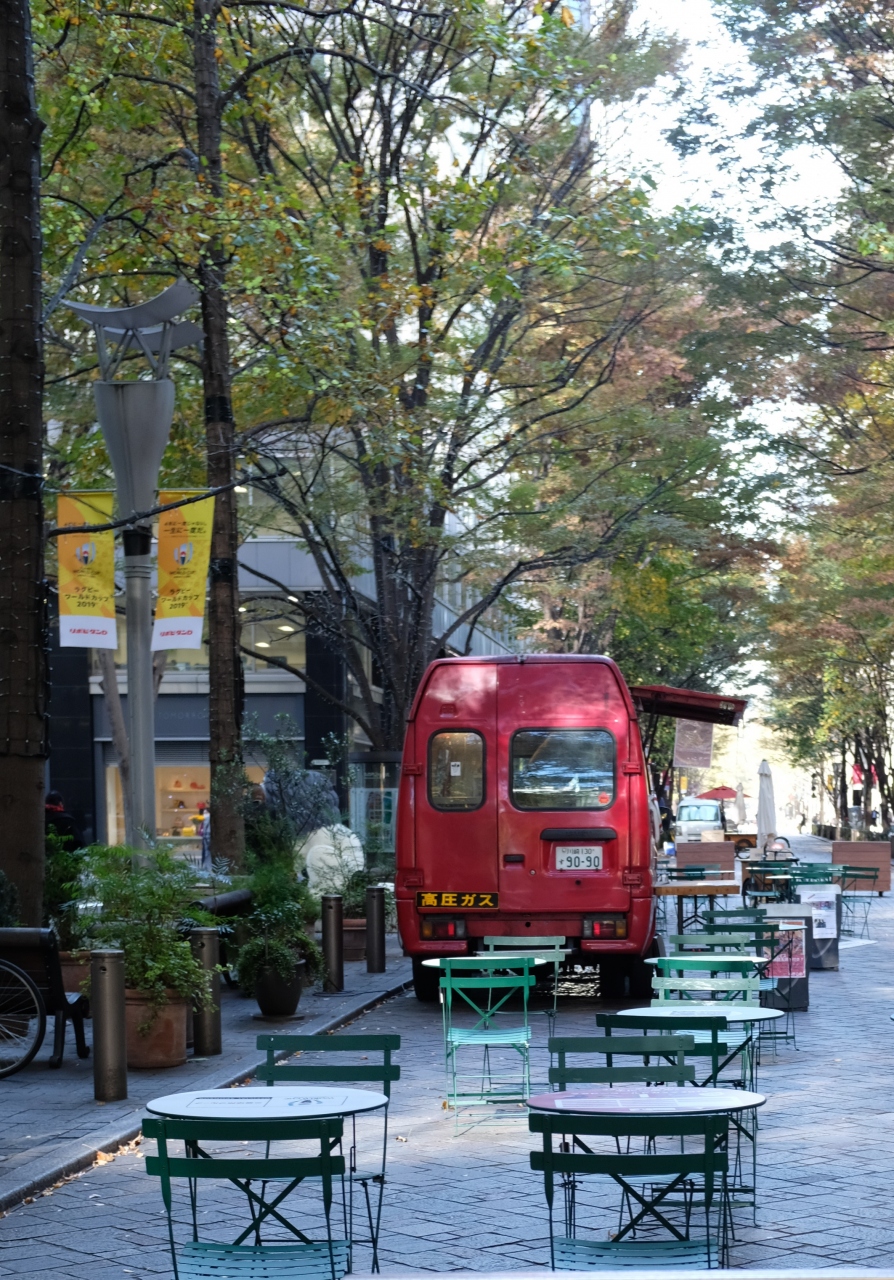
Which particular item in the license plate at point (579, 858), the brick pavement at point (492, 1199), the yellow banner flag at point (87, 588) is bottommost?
the brick pavement at point (492, 1199)

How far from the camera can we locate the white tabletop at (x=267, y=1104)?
Answer: 5.48 meters

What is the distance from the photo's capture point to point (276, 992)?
14.2m

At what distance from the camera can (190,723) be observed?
40.2 meters

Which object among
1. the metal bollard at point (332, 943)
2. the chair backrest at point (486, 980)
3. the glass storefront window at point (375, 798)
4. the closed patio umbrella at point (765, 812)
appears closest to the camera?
the chair backrest at point (486, 980)

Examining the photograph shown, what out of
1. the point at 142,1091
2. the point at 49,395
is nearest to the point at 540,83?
the point at 49,395

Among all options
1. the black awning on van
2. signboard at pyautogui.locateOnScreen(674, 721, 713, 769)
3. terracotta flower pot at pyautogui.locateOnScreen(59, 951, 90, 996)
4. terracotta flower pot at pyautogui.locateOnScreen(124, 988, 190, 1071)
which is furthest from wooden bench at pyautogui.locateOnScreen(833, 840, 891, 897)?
terracotta flower pot at pyautogui.locateOnScreen(124, 988, 190, 1071)

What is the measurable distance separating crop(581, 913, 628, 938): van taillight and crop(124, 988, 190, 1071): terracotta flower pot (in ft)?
15.0

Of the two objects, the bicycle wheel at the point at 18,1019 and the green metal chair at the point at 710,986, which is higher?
the green metal chair at the point at 710,986

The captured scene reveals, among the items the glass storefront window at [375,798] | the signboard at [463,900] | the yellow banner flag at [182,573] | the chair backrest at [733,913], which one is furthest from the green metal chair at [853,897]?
the yellow banner flag at [182,573]

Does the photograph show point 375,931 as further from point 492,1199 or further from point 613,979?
point 492,1199

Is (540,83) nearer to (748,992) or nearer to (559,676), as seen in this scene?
(559,676)

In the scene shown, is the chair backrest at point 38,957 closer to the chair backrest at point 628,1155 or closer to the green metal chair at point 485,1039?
the green metal chair at point 485,1039

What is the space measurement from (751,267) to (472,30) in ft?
18.2

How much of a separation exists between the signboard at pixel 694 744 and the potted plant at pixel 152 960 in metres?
22.2
